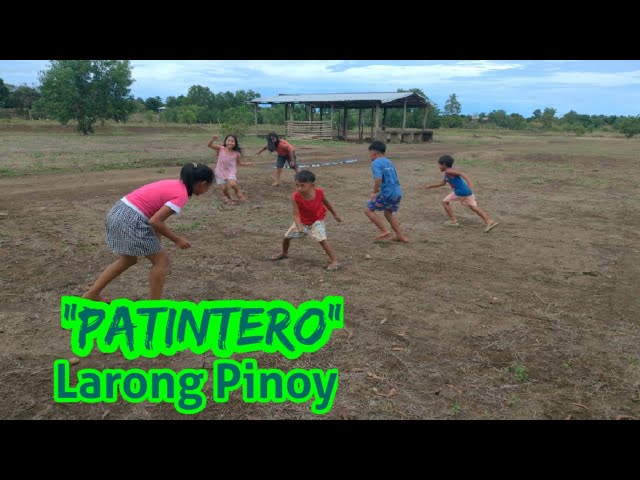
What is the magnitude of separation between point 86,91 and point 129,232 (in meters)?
37.4

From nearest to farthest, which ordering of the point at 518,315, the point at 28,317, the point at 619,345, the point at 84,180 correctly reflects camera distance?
the point at 619,345 → the point at 28,317 → the point at 518,315 → the point at 84,180

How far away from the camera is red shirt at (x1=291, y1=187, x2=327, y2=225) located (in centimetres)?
512

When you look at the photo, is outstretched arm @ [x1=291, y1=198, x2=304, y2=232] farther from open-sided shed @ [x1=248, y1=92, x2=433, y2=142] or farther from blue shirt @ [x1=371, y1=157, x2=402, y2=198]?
open-sided shed @ [x1=248, y1=92, x2=433, y2=142]

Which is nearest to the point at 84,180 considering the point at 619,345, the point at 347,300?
the point at 347,300

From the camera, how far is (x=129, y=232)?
3.57 m

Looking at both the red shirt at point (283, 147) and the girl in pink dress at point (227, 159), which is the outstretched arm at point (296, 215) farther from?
the red shirt at point (283, 147)

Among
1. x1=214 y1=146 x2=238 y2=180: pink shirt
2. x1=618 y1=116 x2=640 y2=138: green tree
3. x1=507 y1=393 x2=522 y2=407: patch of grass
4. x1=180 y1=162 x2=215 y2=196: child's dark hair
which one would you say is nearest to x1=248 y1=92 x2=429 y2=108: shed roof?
x1=214 y1=146 x2=238 y2=180: pink shirt

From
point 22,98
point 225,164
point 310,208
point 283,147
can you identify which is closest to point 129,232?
point 310,208

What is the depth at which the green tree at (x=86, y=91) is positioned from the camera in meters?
34.0

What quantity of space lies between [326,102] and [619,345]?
27.9 m

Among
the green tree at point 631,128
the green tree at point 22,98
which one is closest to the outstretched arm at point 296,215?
the green tree at point 631,128

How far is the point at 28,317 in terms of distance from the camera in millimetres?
3904

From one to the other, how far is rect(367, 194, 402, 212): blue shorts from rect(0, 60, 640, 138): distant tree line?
22287 mm
